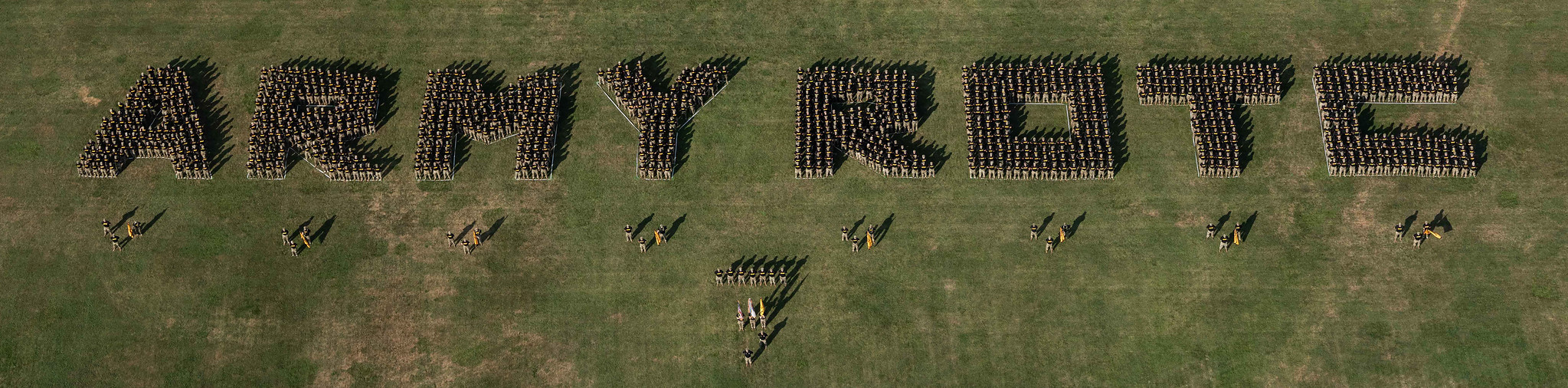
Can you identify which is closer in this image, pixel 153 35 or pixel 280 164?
pixel 280 164

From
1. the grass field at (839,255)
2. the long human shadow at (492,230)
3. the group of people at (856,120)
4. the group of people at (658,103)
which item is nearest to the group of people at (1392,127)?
the grass field at (839,255)

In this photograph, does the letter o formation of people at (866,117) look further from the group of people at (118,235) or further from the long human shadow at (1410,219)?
the group of people at (118,235)

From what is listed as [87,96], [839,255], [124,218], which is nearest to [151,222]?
[124,218]

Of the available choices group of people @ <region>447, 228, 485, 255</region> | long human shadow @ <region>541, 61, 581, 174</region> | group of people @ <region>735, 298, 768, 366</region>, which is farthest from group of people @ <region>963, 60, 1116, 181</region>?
group of people @ <region>447, 228, 485, 255</region>

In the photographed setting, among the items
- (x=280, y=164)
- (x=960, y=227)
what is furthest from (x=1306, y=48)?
(x=280, y=164)

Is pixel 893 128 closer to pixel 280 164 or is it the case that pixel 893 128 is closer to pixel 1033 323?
pixel 1033 323

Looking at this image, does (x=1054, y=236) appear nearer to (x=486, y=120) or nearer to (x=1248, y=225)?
(x=1248, y=225)

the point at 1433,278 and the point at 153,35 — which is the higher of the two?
the point at 153,35
